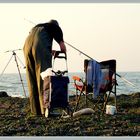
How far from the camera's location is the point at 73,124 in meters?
4.93

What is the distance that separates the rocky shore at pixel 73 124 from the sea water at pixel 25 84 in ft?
1.04

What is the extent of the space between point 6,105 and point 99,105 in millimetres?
1152

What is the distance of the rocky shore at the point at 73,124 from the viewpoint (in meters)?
4.67

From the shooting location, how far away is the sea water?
5859 mm

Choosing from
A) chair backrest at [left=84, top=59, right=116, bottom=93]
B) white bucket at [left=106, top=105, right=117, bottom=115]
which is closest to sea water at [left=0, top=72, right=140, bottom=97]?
chair backrest at [left=84, top=59, right=116, bottom=93]

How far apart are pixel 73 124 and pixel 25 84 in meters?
1.42

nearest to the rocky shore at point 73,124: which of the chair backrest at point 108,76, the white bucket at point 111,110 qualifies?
the white bucket at point 111,110

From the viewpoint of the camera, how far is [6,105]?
6559mm

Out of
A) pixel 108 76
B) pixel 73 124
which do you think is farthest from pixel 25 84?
pixel 73 124

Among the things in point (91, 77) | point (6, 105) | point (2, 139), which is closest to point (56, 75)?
point (91, 77)

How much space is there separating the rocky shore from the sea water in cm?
32

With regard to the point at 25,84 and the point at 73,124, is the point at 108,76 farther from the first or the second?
the point at 25,84

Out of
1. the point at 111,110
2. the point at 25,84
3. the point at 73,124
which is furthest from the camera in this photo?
the point at 25,84

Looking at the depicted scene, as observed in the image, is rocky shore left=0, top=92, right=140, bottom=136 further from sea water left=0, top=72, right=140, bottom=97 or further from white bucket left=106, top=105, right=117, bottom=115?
sea water left=0, top=72, right=140, bottom=97
